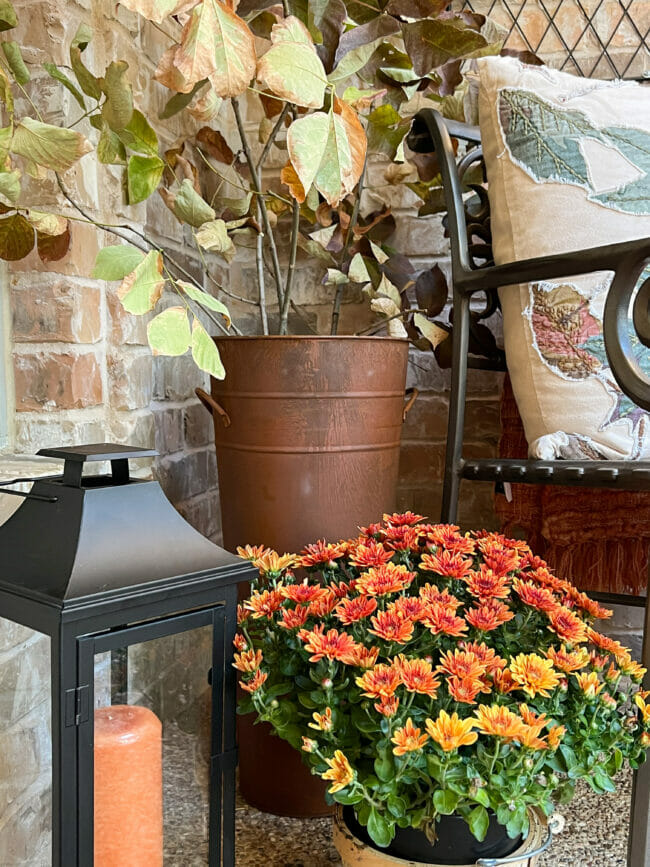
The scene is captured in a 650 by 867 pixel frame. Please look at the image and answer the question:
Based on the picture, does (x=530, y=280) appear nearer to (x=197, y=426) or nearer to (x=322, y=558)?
(x=322, y=558)

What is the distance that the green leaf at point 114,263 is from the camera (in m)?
0.71

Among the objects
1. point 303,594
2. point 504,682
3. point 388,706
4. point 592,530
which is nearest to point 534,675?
point 504,682

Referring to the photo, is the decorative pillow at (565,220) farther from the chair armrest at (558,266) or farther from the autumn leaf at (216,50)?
the autumn leaf at (216,50)

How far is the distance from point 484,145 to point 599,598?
72cm

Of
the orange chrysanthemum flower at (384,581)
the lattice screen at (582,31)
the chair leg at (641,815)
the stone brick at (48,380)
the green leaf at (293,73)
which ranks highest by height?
the lattice screen at (582,31)

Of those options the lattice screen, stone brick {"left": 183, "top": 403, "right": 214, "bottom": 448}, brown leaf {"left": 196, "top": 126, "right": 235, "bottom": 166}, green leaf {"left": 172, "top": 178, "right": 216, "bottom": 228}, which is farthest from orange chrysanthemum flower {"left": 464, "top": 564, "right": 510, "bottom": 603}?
the lattice screen

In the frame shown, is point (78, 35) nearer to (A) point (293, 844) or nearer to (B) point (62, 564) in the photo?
(B) point (62, 564)

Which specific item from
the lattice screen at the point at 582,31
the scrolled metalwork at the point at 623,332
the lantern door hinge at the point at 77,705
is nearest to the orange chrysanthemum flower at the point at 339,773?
the lantern door hinge at the point at 77,705

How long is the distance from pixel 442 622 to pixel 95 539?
0.31 m

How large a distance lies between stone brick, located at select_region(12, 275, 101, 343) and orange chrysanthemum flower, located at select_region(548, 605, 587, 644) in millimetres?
650

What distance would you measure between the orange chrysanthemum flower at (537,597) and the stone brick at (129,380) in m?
0.59

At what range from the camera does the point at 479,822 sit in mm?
613

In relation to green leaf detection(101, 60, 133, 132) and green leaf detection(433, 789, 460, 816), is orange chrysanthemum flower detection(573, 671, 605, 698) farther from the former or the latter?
green leaf detection(101, 60, 133, 132)

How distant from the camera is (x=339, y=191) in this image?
654 millimetres
